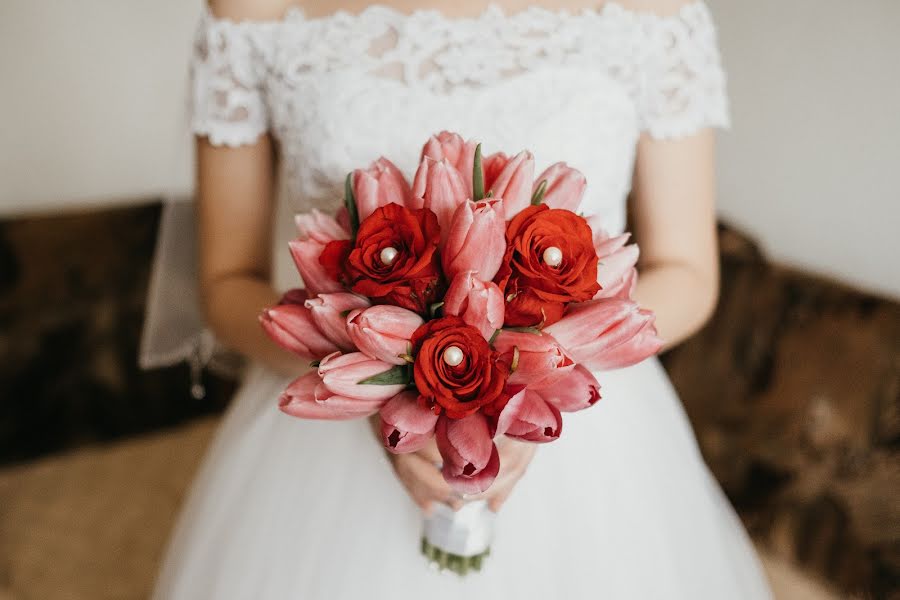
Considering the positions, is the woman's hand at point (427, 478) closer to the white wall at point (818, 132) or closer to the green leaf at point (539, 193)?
the green leaf at point (539, 193)

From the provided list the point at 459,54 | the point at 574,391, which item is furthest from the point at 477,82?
the point at 574,391

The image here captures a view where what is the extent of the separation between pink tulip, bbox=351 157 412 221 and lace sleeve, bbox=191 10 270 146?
43cm

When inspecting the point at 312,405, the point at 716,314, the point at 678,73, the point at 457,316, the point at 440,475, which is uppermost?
the point at 678,73

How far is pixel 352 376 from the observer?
1.72ft

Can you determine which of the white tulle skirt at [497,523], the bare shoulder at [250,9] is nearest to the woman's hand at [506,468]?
the white tulle skirt at [497,523]

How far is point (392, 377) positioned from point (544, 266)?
0.46 feet

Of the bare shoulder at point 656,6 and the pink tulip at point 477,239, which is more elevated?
the bare shoulder at point 656,6

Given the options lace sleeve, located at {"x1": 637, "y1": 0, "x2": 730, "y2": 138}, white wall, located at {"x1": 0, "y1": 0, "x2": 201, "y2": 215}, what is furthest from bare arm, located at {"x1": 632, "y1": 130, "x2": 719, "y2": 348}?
white wall, located at {"x1": 0, "y1": 0, "x2": 201, "y2": 215}

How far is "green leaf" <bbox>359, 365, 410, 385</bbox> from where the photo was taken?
53 cm

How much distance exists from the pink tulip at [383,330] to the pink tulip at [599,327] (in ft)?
0.38

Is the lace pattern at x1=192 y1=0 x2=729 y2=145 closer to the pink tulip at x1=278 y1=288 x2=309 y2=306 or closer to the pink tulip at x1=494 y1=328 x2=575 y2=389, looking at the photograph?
the pink tulip at x1=278 y1=288 x2=309 y2=306

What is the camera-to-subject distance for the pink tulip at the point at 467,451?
0.52 meters

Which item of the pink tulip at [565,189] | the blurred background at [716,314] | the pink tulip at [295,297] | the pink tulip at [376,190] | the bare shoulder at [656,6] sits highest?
the bare shoulder at [656,6]

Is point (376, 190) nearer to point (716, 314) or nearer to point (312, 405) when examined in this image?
point (312, 405)
